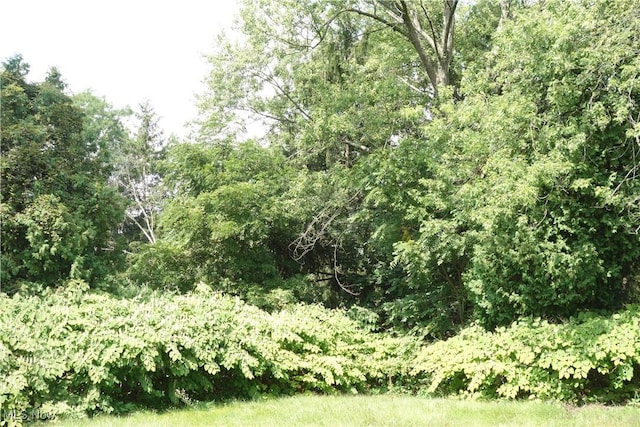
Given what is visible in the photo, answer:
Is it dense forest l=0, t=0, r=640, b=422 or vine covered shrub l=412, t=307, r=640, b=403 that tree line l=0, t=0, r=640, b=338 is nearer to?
dense forest l=0, t=0, r=640, b=422

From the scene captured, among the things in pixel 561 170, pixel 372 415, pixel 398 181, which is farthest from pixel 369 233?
pixel 372 415

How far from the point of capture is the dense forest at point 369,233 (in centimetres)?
732

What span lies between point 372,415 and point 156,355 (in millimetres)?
2797

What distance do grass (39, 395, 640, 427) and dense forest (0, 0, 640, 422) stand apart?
0.51 metres

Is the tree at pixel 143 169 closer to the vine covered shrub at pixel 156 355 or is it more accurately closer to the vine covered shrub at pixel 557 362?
the vine covered shrub at pixel 156 355

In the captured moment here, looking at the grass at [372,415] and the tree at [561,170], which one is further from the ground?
the tree at [561,170]

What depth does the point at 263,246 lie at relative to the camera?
14547mm

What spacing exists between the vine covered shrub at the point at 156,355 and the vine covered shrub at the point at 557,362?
191 centimetres

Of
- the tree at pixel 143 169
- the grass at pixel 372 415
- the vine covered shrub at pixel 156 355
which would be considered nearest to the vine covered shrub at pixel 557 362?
the grass at pixel 372 415

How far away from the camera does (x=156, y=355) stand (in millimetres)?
6621

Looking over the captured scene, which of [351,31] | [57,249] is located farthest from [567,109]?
[57,249]

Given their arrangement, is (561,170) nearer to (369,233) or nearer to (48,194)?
(369,233)

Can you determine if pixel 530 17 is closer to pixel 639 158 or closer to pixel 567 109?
pixel 567 109

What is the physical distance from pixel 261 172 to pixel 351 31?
488 centimetres
